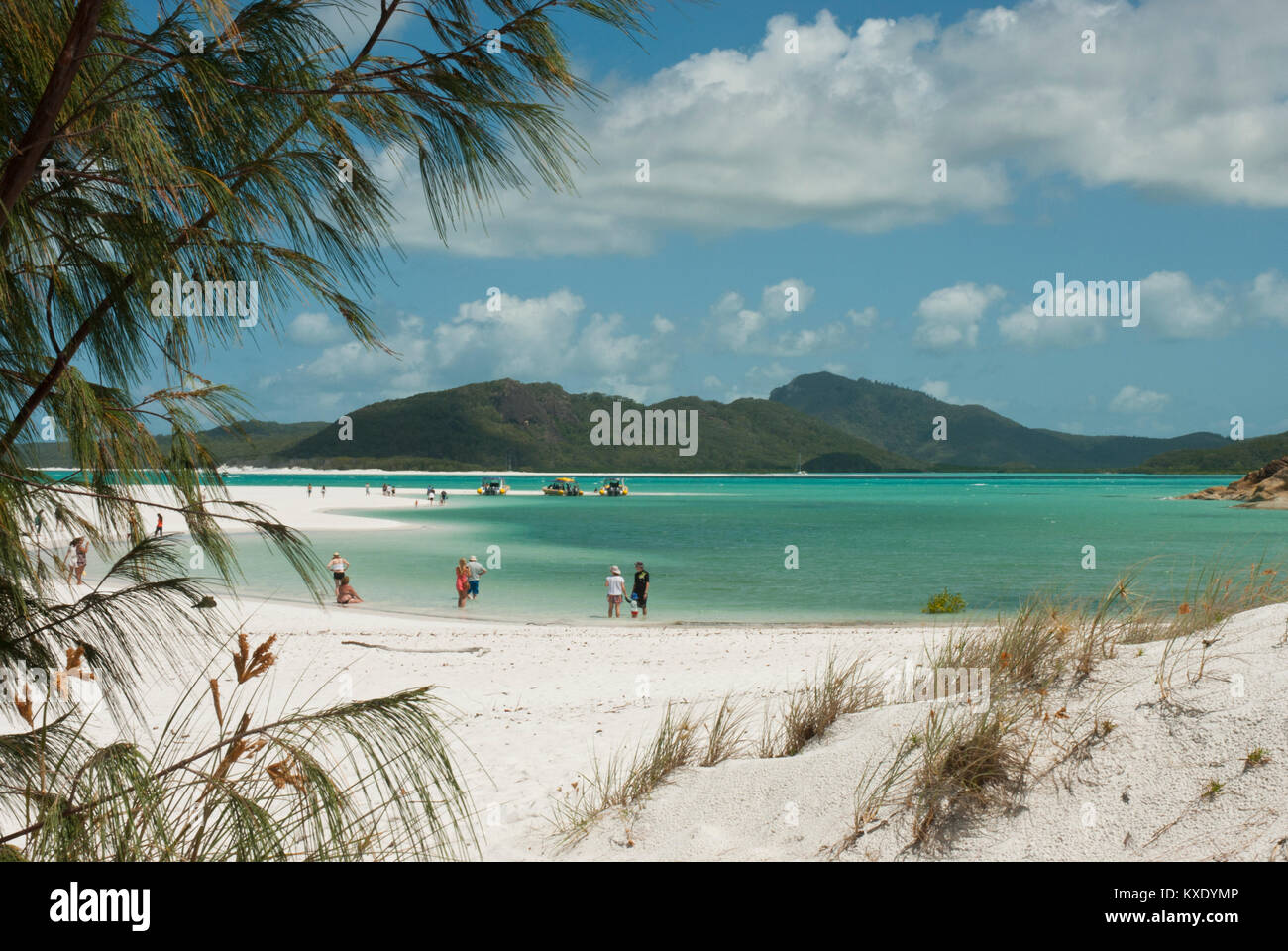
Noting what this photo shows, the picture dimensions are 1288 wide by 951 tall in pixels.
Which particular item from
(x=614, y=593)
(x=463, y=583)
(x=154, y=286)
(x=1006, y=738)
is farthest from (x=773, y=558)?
(x=154, y=286)

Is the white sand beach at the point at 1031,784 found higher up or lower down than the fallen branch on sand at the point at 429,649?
higher up

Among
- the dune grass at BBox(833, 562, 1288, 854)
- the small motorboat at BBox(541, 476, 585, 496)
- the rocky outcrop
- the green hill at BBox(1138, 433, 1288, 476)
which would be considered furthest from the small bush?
the green hill at BBox(1138, 433, 1288, 476)

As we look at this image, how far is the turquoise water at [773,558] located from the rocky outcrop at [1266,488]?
12382 millimetres

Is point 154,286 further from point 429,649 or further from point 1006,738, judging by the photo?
point 429,649

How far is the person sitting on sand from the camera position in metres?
21.4

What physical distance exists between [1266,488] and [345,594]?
3279 inches

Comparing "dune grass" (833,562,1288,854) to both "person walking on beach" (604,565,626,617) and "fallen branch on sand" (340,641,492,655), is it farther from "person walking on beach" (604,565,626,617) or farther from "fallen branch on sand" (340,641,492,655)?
"person walking on beach" (604,565,626,617)

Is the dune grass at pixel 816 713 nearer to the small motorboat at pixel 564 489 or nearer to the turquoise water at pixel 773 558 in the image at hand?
the turquoise water at pixel 773 558

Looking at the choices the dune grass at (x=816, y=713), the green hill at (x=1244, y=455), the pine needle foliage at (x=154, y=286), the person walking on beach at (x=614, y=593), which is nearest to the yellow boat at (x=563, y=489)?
the person walking on beach at (x=614, y=593)

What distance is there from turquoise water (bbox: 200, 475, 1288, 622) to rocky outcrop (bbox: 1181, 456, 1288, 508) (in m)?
12.4

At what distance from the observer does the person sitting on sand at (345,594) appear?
70.1 ft

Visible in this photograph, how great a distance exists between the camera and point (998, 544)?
42.7 m

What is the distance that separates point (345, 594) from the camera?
2161cm
